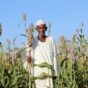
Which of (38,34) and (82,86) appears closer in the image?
(38,34)

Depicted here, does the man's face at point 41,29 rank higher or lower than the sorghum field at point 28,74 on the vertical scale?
higher

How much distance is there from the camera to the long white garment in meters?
5.96

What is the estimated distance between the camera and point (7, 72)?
6379mm

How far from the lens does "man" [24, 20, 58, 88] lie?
594 centimetres

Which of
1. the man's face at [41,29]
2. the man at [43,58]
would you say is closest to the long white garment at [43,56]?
the man at [43,58]

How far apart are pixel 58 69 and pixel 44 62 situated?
0.94 feet

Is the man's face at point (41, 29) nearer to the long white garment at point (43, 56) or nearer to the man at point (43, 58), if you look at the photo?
the man at point (43, 58)

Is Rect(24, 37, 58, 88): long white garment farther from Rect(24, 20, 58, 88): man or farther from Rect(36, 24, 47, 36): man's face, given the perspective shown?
Rect(36, 24, 47, 36): man's face

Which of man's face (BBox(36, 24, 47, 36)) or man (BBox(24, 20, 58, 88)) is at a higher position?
man's face (BBox(36, 24, 47, 36))

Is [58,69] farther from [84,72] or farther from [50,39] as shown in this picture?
[84,72]

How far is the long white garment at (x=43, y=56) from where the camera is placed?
19.6ft

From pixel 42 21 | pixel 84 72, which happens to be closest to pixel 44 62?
pixel 42 21

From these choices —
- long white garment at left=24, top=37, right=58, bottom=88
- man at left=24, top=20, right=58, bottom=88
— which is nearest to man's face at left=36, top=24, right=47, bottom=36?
man at left=24, top=20, right=58, bottom=88

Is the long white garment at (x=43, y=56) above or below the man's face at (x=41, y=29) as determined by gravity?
below
